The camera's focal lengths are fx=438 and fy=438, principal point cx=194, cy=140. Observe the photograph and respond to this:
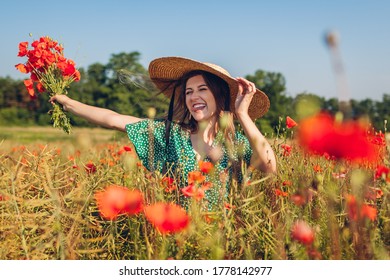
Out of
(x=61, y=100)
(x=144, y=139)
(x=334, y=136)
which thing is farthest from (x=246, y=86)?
(x=334, y=136)

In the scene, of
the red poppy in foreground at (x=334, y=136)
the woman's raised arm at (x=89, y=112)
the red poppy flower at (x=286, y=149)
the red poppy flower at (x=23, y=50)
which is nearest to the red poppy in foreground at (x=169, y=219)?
the red poppy in foreground at (x=334, y=136)

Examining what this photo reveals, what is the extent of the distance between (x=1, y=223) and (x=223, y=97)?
1.26m

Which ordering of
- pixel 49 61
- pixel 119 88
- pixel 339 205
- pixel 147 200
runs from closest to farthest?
1. pixel 147 200
2. pixel 339 205
3. pixel 49 61
4. pixel 119 88

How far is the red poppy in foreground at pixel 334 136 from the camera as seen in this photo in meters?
0.68

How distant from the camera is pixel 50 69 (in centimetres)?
209

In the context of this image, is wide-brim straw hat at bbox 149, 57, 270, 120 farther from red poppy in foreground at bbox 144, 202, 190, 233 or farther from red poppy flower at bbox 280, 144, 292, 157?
red poppy in foreground at bbox 144, 202, 190, 233

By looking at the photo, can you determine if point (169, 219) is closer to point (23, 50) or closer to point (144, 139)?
point (144, 139)

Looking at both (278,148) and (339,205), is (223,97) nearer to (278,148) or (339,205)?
(278,148)

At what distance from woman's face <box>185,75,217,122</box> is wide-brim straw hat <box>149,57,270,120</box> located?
8cm

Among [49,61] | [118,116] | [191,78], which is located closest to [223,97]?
[191,78]

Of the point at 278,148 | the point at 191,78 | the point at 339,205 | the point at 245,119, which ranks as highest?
the point at 191,78
